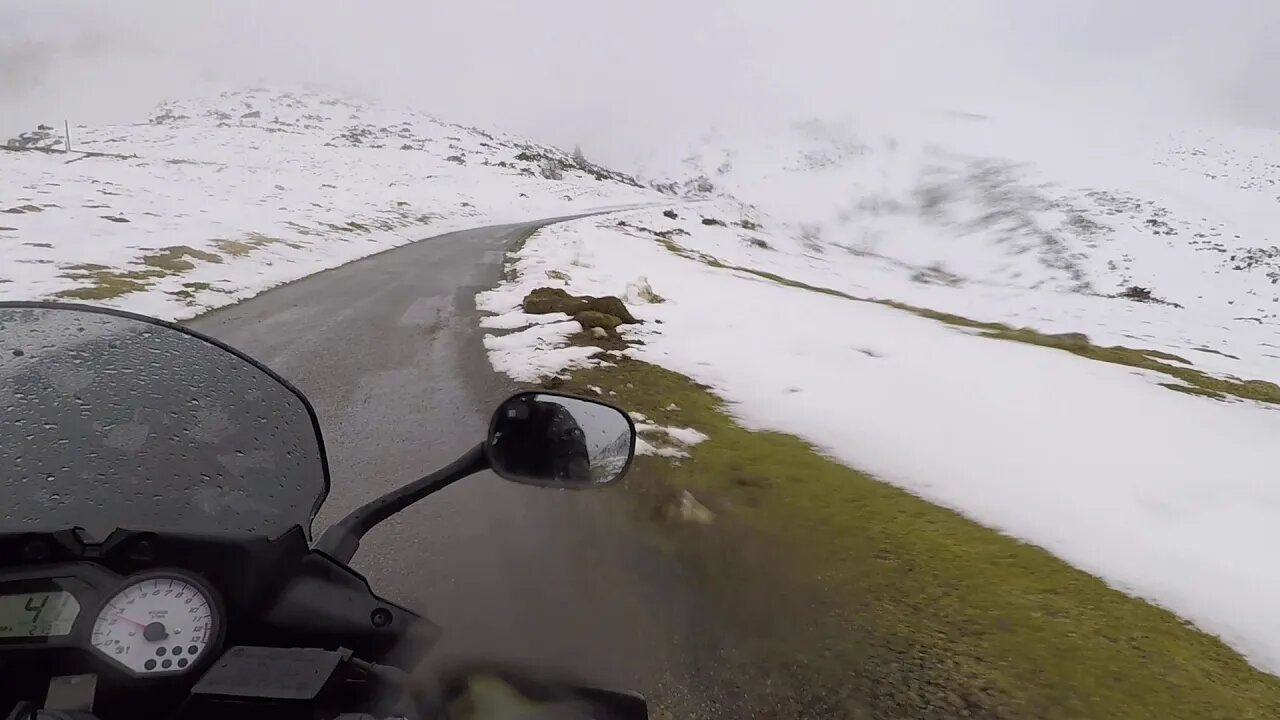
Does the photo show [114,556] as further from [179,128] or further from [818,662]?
[179,128]

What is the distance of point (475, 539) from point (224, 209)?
26526 mm

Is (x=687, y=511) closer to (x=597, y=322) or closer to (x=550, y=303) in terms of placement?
(x=597, y=322)

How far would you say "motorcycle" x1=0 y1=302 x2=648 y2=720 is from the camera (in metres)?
1.17

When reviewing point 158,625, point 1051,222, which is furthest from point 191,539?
point 1051,222

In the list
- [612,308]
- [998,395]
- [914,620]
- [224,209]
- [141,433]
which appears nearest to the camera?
[141,433]

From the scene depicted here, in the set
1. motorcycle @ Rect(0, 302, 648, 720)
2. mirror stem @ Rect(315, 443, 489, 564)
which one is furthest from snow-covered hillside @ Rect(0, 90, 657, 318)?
mirror stem @ Rect(315, 443, 489, 564)

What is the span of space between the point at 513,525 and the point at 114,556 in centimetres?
274

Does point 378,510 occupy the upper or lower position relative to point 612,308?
upper

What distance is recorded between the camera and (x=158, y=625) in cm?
124

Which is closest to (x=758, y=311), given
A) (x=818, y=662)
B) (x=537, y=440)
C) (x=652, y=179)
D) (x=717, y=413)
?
(x=717, y=413)

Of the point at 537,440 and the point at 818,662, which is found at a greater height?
the point at 537,440

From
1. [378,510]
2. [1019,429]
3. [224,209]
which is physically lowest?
[224,209]

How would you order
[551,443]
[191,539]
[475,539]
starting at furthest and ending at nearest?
[475,539] < [551,443] < [191,539]

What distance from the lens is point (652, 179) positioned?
16238cm
